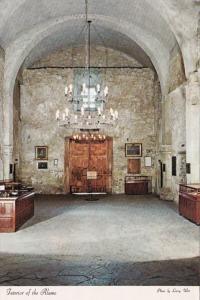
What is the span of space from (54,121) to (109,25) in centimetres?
519

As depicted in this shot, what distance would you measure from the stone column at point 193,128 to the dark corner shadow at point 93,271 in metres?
5.15

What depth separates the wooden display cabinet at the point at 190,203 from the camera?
830 centimetres

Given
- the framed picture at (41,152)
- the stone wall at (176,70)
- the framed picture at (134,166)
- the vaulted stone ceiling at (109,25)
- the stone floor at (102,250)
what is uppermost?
the vaulted stone ceiling at (109,25)

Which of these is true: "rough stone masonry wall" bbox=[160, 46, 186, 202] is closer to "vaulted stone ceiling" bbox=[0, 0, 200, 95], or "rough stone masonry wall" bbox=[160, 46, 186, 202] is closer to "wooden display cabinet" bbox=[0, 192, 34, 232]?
"vaulted stone ceiling" bbox=[0, 0, 200, 95]

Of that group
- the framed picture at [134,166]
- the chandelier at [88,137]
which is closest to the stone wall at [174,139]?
the framed picture at [134,166]

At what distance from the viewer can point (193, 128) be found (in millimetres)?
10305

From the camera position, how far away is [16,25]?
11.6 m

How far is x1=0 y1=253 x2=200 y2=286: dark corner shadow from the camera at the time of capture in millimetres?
4375

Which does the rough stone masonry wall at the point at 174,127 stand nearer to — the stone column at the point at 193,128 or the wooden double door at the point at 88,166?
the stone column at the point at 193,128

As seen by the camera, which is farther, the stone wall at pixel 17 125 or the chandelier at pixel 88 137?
the chandelier at pixel 88 137

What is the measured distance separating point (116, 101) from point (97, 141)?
2.15 metres

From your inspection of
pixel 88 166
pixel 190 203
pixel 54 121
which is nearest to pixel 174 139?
pixel 190 203

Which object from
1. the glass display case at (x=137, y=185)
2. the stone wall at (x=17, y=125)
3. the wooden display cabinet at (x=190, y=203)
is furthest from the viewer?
the glass display case at (x=137, y=185)

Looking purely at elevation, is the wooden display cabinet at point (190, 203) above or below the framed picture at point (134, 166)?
below
